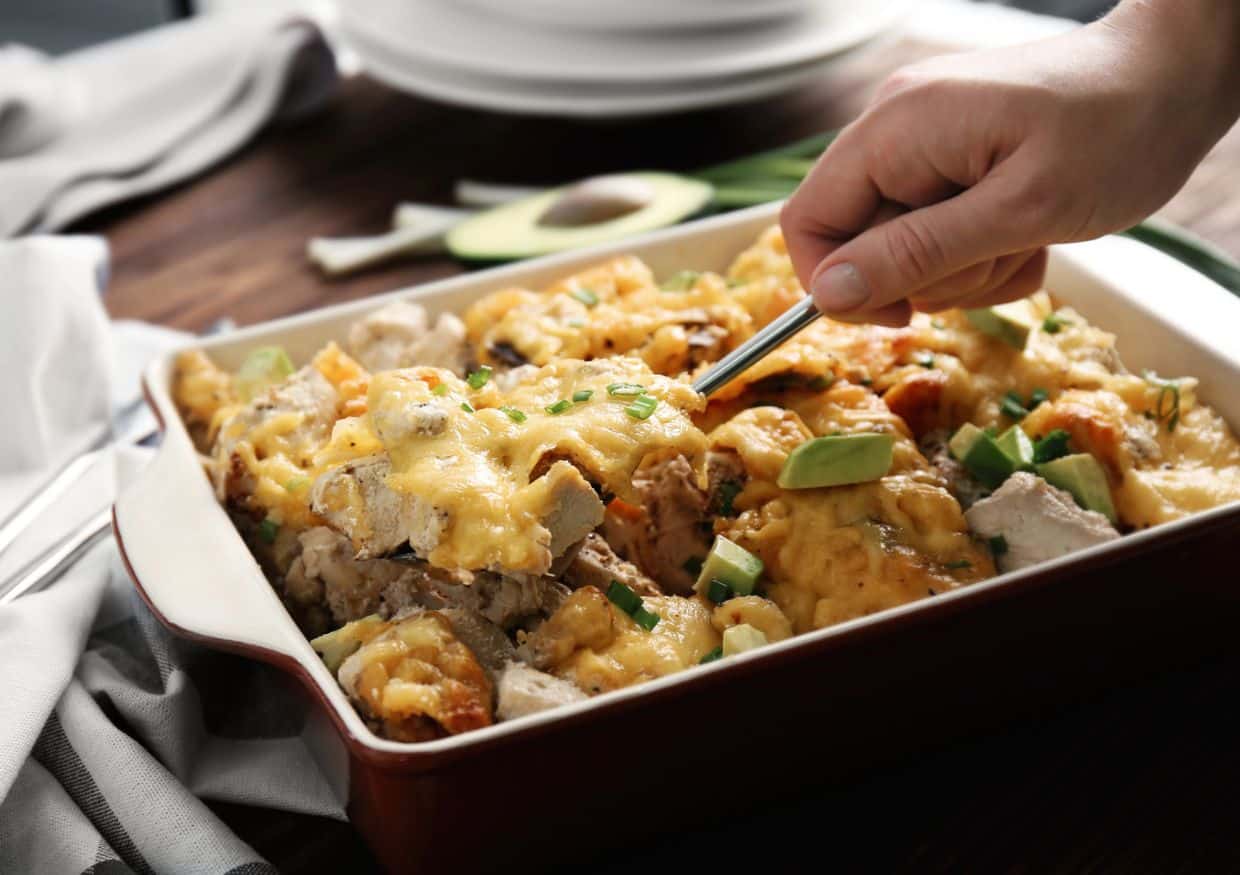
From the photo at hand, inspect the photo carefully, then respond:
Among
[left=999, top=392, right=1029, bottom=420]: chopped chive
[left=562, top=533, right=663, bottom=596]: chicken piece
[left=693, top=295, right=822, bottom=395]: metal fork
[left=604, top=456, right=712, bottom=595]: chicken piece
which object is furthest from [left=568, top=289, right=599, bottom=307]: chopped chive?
[left=999, top=392, right=1029, bottom=420]: chopped chive

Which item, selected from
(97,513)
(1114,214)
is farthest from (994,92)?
(97,513)

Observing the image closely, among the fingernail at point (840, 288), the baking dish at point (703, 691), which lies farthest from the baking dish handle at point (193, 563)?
the fingernail at point (840, 288)

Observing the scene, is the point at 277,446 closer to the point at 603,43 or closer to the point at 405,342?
the point at 405,342

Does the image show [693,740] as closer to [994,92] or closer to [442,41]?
[994,92]

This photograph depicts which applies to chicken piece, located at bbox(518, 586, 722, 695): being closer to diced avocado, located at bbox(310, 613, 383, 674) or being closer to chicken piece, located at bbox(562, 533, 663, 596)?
chicken piece, located at bbox(562, 533, 663, 596)

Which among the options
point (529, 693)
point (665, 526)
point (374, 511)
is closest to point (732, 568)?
point (665, 526)

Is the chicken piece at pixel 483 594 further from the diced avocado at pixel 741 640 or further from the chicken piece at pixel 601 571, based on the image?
the diced avocado at pixel 741 640
